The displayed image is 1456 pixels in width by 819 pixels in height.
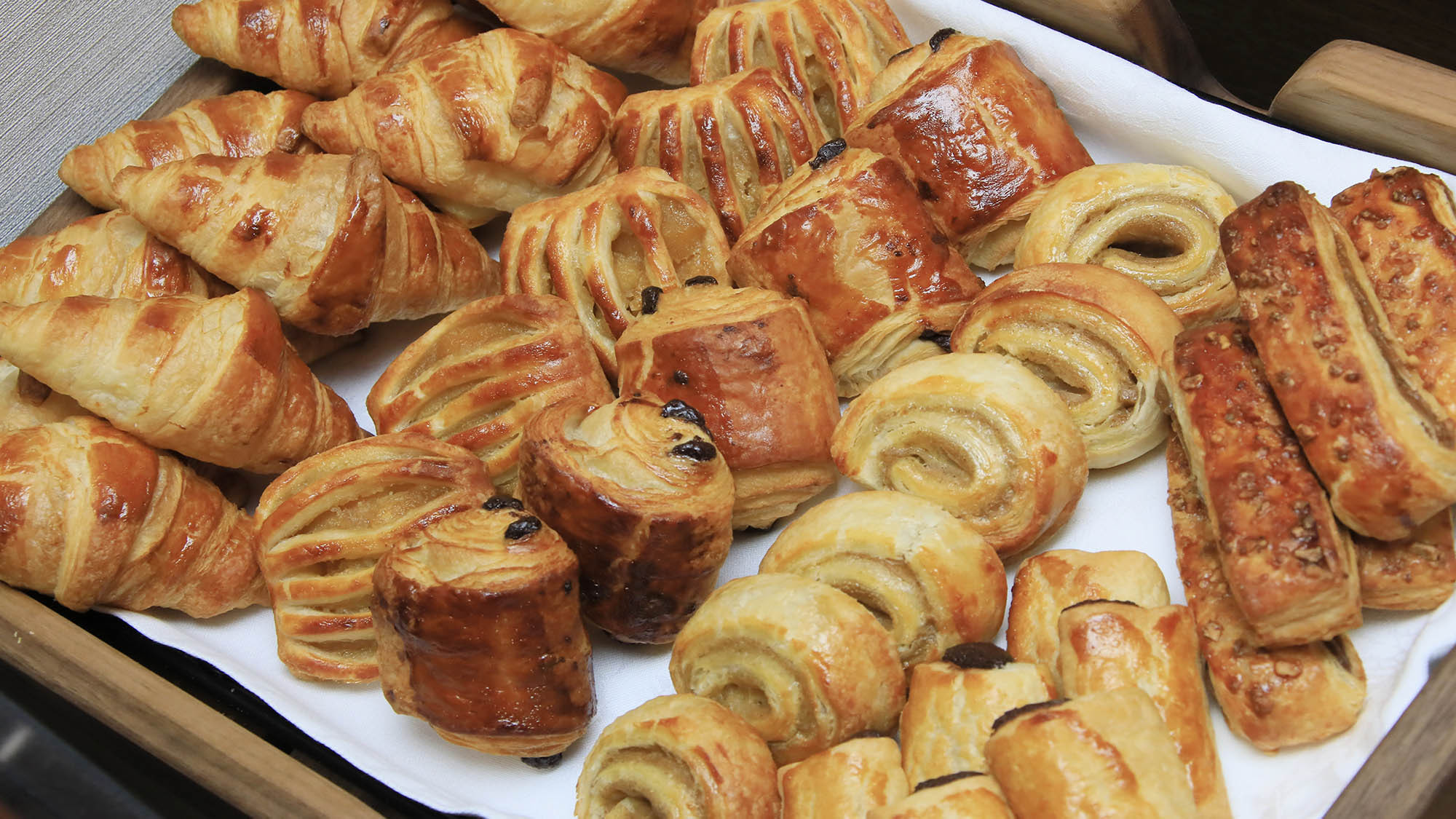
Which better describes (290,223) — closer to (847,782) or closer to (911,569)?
(911,569)

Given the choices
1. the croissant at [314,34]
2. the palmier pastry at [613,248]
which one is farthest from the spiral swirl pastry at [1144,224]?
the croissant at [314,34]

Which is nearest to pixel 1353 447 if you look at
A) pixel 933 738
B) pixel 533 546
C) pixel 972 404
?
pixel 972 404

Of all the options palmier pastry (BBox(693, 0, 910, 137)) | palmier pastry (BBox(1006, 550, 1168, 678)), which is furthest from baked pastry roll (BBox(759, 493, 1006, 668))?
palmier pastry (BBox(693, 0, 910, 137))

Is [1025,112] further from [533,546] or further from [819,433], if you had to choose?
[533,546]

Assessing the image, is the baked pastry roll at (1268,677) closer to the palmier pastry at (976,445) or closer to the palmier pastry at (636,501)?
the palmier pastry at (976,445)

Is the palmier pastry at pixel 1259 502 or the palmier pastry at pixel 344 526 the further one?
the palmier pastry at pixel 344 526
